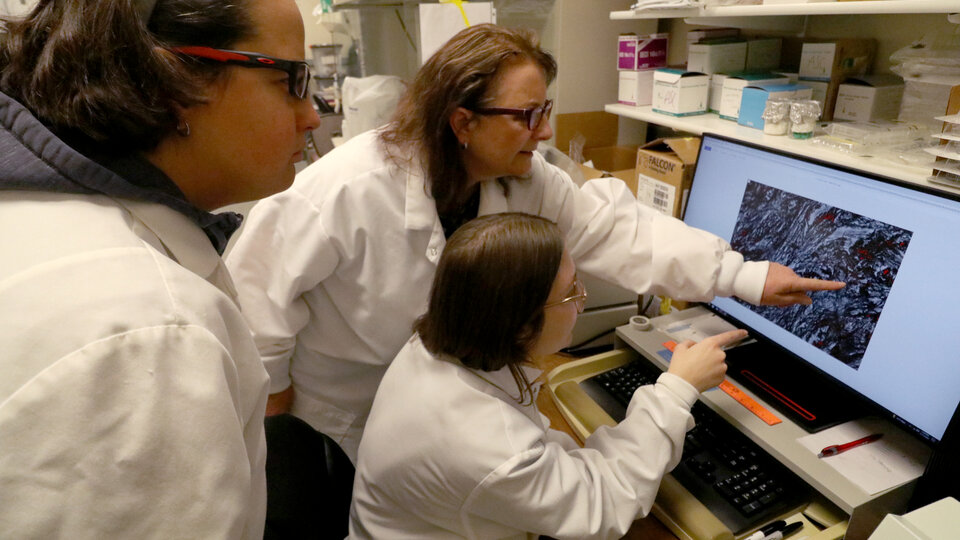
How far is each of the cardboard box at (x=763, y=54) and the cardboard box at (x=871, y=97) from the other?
0.26 m

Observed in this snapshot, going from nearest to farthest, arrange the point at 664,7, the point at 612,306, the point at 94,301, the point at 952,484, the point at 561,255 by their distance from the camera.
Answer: the point at 94,301
the point at 952,484
the point at 561,255
the point at 664,7
the point at 612,306

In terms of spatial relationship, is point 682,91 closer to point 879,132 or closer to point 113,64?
point 879,132

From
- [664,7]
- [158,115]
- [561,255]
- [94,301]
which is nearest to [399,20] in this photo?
→ [664,7]

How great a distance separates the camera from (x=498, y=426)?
0.82 meters

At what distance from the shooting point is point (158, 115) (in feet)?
1.87

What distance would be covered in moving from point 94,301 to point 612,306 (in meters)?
1.29

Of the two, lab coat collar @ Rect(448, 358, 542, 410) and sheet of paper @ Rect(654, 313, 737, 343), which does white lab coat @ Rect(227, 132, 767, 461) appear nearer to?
sheet of paper @ Rect(654, 313, 737, 343)

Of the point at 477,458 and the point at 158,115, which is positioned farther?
the point at 477,458

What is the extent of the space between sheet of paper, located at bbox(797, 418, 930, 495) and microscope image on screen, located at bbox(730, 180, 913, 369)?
0.12 m

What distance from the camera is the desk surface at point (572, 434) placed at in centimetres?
90

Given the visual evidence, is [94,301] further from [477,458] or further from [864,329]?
[864,329]

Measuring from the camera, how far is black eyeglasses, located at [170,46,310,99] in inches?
22.9

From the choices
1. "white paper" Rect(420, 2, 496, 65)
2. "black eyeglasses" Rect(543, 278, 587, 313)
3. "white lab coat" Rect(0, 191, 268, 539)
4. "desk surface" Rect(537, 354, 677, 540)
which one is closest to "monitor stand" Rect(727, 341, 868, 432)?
"desk surface" Rect(537, 354, 677, 540)

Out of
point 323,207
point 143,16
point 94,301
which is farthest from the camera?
point 323,207
